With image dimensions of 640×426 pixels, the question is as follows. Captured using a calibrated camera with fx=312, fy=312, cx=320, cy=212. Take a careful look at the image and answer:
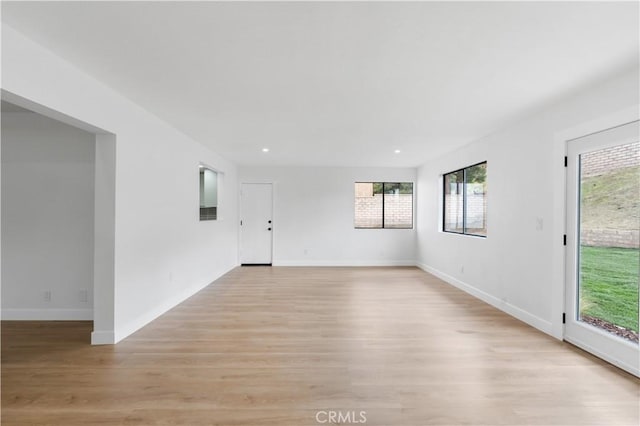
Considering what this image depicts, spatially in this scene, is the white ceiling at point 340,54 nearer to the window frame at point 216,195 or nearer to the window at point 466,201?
the window at point 466,201

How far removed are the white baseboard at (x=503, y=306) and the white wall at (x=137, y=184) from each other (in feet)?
14.1

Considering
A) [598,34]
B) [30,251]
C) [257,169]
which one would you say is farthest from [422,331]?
[257,169]

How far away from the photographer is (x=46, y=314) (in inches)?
141

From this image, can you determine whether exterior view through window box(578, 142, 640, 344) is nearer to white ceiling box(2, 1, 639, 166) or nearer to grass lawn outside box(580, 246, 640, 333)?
grass lawn outside box(580, 246, 640, 333)

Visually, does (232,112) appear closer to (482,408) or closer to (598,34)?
(598,34)

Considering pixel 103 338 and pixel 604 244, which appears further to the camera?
pixel 103 338

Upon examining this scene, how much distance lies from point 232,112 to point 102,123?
1.22 m

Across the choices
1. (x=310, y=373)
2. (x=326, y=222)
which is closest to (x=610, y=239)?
(x=310, y=373)

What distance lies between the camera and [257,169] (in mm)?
7484

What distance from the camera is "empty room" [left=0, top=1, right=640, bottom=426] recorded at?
6.27 feet

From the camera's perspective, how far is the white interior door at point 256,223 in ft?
24.6

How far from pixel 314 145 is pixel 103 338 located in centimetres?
374

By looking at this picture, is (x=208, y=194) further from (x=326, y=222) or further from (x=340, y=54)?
(x=340, y=54)

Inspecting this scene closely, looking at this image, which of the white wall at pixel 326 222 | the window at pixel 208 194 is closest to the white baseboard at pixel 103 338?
the window at pixel 208 194
